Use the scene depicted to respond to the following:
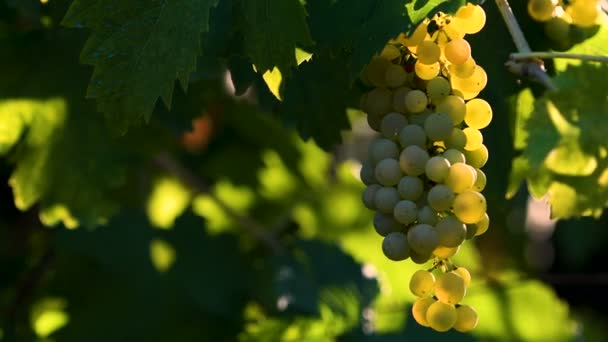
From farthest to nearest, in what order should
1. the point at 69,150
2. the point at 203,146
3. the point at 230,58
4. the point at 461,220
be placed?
the point at 203,146 → the point at 69,150 → the point at 230,58 → the point at 461,220

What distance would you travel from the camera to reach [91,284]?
1539 mm

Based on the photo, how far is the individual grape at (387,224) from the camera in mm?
772

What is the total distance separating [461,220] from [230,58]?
27 centimetres

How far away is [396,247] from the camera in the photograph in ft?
2.45

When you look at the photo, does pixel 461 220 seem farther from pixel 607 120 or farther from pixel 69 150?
pixel 69 150

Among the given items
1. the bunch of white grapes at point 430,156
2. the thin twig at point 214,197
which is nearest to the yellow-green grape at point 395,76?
the bunch of white grapes at point 430,156

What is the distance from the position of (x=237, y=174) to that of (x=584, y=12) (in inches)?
33.7

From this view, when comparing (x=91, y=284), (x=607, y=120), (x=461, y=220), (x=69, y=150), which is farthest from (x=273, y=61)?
(x=91, y=284)

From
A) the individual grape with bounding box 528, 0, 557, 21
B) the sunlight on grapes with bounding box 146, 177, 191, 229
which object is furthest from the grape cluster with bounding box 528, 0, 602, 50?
the sunlight on grapes with bounding box 146, 177, 191, 229

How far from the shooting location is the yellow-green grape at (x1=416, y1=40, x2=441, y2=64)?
80 centimetres

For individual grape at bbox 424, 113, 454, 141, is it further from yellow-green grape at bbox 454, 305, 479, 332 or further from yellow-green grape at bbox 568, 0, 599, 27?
yellow-green grape at bbox 568, 0, 599, 27

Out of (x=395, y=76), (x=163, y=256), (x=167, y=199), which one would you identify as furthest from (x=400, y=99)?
(x=167, y=199)

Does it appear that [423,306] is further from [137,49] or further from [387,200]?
[137,49]

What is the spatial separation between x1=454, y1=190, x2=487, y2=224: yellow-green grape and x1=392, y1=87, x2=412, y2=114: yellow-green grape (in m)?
0.10
